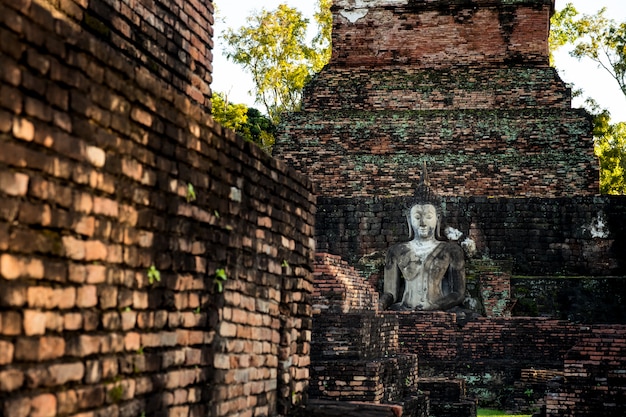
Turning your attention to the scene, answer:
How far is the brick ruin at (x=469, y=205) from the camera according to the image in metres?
11.6

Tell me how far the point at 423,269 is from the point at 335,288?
21.3 ft

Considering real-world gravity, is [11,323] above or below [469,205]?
below

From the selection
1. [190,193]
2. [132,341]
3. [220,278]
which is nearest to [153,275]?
[132,341]

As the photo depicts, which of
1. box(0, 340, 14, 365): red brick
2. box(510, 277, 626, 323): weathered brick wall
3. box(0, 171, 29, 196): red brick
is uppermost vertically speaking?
box(510, 277, 626, 323): weathered brick wall

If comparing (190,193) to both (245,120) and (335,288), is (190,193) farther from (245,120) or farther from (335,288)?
(245,120)

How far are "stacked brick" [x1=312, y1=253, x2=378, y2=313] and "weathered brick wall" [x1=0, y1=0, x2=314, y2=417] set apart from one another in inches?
201

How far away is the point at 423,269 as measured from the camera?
A: 18.4m

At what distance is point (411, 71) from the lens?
2484cm

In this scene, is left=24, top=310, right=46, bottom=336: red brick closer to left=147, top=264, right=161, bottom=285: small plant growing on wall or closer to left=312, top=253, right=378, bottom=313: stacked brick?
left=147, top=264, right=161, bottom=285: small plant growing on wall

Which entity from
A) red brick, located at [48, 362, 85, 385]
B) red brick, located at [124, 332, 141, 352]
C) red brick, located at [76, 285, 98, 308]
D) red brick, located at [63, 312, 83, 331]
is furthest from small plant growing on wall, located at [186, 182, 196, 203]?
red brick, located at [48, 362, 85, 385]

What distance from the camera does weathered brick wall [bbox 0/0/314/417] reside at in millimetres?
3572

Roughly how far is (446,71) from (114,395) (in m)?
21.3

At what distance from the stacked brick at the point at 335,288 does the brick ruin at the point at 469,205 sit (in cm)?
3

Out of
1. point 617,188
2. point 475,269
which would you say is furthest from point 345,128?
point 617,188
